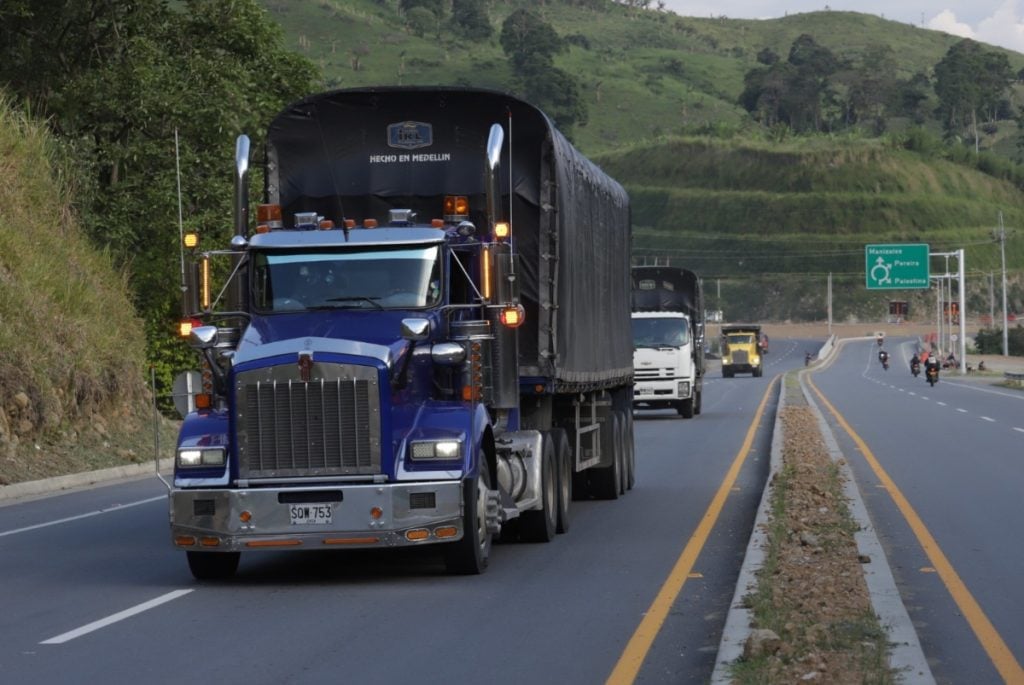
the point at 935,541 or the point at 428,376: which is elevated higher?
the point at 428,376

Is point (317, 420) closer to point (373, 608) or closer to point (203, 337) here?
point (203, 337)

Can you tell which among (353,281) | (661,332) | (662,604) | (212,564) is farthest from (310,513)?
(661,332)

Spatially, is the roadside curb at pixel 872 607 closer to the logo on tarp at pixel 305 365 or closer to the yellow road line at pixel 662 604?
the yellow road line at pixel 662 604

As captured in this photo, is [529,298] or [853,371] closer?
[529,298]

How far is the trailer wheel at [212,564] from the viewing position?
13.3m

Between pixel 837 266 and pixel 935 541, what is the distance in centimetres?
18498

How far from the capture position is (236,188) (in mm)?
14977

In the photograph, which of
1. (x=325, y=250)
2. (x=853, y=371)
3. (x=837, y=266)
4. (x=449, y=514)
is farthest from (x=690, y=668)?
(x=837, y=266)

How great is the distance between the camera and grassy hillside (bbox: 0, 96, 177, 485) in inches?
1016

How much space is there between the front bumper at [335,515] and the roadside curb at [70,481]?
413 inches

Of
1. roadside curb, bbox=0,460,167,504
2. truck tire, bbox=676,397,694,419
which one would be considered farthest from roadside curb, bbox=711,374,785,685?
truck tire, bbox=676,397,694,419

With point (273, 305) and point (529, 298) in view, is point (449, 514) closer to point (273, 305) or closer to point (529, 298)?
point (273, 305)

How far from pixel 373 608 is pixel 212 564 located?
2.03 metres

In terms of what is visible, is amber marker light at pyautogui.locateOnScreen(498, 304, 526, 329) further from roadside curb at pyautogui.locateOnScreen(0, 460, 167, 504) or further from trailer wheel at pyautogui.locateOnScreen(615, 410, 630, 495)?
roadside curb at pyautogui.locateOnScreen(0, 460, 167, 504)
